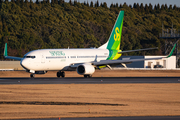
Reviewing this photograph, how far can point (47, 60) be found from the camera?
4459cm

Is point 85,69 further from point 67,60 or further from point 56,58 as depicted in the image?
point 56,58

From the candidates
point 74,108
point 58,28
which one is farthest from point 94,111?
point 58,28

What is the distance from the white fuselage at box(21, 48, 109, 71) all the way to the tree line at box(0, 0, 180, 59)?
49.7 metres

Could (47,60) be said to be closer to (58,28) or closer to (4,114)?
(4,114)

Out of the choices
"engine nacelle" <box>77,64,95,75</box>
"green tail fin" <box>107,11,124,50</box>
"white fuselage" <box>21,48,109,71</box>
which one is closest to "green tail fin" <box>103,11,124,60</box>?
"green tail fin" <box>107,11,124,50</box>

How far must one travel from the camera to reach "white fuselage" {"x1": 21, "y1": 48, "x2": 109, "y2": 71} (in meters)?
43.4

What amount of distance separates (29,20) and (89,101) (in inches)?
3960

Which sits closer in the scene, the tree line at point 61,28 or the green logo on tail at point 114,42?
the green logo on tail at point 114,42

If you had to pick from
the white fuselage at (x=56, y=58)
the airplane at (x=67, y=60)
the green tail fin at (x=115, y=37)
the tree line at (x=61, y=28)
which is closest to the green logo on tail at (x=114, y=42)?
the green tail fin at (x=115, y=37)

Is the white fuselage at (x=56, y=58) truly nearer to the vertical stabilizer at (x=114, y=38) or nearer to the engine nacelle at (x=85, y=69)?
the engine nacelle at (x=85, y=69)

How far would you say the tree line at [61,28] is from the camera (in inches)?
4144

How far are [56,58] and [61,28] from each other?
239 feet

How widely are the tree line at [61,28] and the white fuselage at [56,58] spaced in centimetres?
4966

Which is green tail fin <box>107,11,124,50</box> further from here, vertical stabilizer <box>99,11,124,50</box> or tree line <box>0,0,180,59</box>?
tree line <box>0,0,180,59</box>
